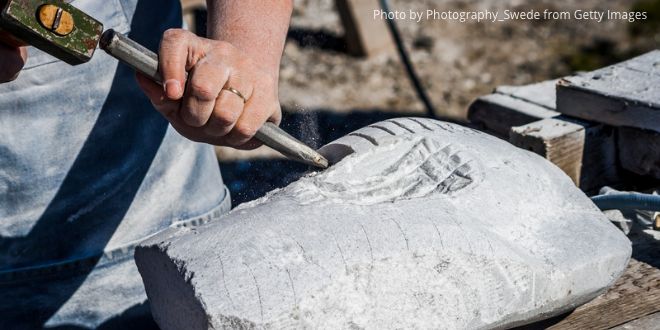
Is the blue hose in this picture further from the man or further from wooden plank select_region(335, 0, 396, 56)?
wooden plank select_region(335, 0, 396, 56)

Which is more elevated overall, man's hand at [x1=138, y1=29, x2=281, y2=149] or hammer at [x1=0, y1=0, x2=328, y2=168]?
hammer at [x1=0, y1=0, x2=328, y2=168]

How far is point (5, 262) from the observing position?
193 cm

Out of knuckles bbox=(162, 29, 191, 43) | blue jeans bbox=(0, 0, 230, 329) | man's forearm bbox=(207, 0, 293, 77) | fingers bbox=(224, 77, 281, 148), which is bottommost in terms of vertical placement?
blue jeans bbox=(0, 0, 230, 329)

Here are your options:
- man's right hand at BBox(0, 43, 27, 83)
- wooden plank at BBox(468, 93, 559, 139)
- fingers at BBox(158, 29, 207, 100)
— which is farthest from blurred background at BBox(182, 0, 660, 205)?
fingers at BBox(158, 29, 207, 100)

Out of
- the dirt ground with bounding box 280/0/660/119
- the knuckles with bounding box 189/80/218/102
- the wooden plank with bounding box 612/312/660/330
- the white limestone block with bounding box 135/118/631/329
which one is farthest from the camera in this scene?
the dirt ground with bounding box 280/0/660/119

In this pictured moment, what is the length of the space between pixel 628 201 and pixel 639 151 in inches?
10.6

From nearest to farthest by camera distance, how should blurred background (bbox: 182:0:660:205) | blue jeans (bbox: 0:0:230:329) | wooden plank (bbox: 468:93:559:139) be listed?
1. blue jeans (bbox: 0:0:230:329)
2. wooden plank (bbox: 468:93:559:139)
3. blurred background (bbox: 182:0:660:205)

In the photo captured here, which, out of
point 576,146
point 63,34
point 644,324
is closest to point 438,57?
point 576,146

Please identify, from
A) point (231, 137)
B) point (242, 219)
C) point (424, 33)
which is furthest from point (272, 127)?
point (424, 33)

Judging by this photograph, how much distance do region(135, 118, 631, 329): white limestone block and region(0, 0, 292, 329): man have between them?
11.0 inches

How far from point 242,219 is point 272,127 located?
8.4 inches

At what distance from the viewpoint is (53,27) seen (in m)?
1.37

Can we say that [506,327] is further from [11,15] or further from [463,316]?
[11,15]

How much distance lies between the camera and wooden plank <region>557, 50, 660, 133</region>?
189 centimetres
